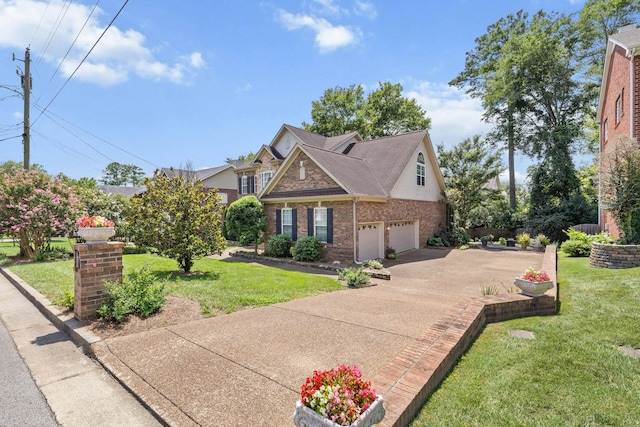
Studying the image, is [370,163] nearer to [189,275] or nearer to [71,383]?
Result: [189,275]

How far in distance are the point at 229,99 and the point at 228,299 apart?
12722mm

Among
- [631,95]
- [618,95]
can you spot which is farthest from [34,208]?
[618,95]

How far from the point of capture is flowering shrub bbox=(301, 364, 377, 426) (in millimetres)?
2205

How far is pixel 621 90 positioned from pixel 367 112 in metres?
23.3

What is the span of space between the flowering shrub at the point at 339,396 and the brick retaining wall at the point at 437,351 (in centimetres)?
47

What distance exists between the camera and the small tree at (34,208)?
42.0 feet

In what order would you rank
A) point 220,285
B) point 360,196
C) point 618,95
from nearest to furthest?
1. point 220,285
2. point 360,196
3. point 618,95

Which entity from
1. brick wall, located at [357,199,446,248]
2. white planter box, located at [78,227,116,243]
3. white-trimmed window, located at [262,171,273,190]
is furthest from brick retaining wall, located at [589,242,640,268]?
white-trimmed window, located at [262,171,273,190]

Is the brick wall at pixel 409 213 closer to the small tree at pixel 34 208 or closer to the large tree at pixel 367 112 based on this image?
the small tree at pixel 34 208

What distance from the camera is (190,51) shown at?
11.1 m

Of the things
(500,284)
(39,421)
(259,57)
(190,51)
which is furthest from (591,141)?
(39,421)

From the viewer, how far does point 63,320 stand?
552 cm

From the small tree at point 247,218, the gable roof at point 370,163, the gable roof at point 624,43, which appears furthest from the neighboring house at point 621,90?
the small tree at point 247,218

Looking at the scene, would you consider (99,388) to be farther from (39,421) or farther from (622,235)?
(622,235)
